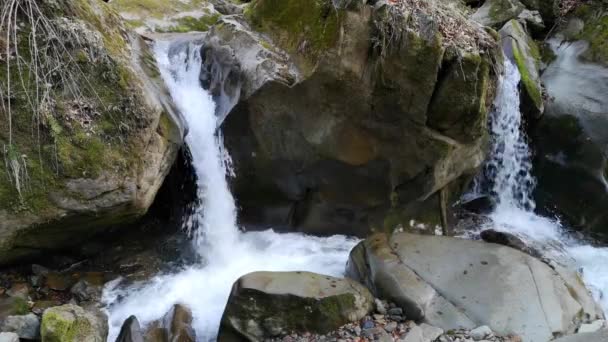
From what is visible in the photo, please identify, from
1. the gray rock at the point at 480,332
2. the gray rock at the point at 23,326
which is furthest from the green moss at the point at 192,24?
the gray rock at the point at 480,332

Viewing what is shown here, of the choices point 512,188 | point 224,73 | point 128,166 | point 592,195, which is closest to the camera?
point 128,166

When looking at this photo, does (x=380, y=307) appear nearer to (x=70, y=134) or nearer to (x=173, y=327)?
(x=173, y=327)

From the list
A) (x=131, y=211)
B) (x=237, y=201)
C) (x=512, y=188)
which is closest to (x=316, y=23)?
(x=237, y=201)

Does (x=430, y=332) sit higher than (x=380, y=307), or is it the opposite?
(x=380, y=307)

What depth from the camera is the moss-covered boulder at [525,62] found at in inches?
337

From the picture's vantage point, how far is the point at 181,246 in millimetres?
6645

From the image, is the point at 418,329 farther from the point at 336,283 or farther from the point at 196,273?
the point at 196,273

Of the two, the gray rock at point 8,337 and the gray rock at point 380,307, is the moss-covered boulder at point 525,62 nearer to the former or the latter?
the gray rock at point 380,307

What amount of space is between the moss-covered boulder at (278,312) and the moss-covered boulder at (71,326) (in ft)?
3.76

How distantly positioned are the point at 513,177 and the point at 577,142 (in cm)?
111

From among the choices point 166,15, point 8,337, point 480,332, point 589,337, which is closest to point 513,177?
point 589,337

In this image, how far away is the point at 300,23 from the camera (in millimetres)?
6582

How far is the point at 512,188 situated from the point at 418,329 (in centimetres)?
459

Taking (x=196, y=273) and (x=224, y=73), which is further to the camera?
(x=224, y=73)
